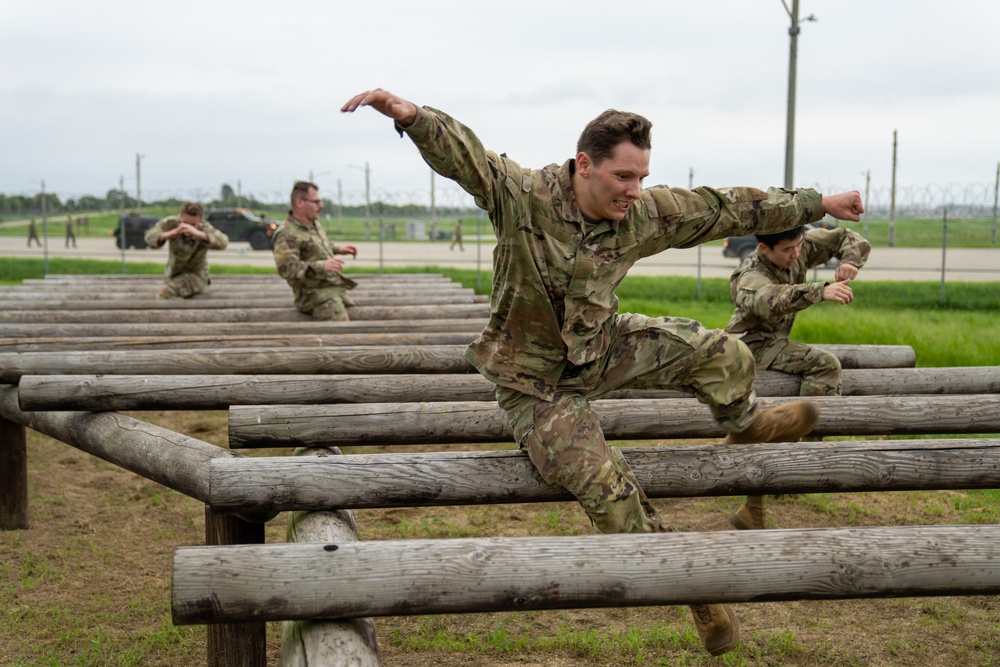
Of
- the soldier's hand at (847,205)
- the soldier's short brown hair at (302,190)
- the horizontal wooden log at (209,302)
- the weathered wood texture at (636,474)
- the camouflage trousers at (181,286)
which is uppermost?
the soldier's short brown hair at (302,190)

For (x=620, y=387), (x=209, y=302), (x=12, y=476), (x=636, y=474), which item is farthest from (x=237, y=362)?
(x=209, y=302)

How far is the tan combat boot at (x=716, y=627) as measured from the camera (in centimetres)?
338

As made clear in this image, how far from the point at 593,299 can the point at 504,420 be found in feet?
2.84

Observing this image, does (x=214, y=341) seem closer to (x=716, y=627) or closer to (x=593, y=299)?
(x=593, y=299)

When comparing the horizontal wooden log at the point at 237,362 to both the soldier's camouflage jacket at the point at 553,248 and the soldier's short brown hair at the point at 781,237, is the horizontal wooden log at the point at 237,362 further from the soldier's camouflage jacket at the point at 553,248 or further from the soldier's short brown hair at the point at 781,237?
the soldier's camouflage jacket at the point at 553,248

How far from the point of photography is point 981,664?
12.7 feet

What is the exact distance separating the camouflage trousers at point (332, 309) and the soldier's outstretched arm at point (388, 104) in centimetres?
509

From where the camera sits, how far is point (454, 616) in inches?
175

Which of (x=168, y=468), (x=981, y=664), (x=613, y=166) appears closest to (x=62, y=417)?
(x=168, y=468)

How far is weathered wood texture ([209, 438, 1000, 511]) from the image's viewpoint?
329 cm

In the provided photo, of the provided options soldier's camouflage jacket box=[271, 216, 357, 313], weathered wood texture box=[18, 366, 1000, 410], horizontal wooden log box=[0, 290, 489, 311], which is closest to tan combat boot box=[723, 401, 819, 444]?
weathered wood texture box=[18, 366, 1000, 410]

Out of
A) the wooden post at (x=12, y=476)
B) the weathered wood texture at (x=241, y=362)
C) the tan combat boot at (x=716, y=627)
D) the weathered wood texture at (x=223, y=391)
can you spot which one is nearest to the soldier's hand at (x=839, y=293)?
the tan combat boot at (x=716, y=627)

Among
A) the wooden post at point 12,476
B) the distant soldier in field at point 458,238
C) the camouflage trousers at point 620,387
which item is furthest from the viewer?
the distant soldier in field at point 458,238

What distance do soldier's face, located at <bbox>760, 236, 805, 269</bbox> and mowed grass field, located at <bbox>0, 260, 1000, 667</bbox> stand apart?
1.46 metres
